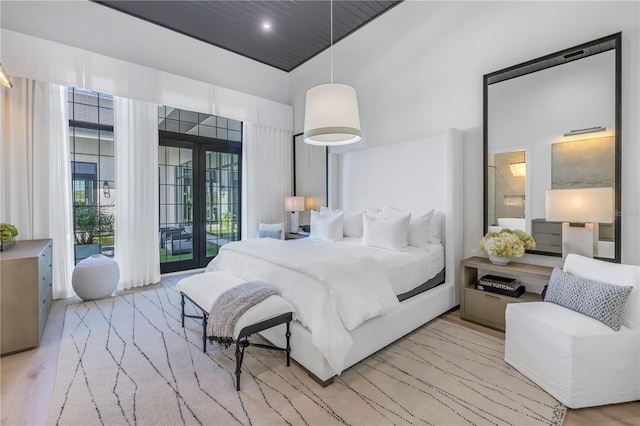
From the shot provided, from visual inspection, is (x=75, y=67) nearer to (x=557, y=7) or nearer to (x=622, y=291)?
(x=557, y=7)

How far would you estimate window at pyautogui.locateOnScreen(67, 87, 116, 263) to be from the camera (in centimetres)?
390

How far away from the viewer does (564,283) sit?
2072mm

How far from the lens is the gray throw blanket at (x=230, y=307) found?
187 centimetres

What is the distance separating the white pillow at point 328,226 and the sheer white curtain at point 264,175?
177 cm

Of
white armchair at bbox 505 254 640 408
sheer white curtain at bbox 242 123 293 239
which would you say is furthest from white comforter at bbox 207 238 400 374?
sheer white curtain at bbox 242 123 293 239

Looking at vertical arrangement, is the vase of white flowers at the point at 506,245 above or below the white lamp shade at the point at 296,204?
below

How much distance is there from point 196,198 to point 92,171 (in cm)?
145

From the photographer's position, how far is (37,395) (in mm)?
1833

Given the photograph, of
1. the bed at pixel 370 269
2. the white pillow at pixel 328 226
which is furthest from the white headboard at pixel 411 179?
the white pillow at pixel 328 226

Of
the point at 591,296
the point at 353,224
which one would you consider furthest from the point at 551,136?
the point at 353,224

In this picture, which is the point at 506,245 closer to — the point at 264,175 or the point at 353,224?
the point at 353,224

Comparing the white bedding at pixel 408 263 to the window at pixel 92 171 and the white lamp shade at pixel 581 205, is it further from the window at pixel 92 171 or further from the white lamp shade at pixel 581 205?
the window at pixel 92 171

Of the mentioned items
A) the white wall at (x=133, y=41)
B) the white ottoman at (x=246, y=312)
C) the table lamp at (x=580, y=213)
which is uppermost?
the white wall at (x=133, y=41)

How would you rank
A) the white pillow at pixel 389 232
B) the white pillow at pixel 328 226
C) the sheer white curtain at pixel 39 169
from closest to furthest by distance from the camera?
the white pillow at pixel 389 232 → the sheer white curtain at pixel 39 169 → the white pillow at pixel 328 226
